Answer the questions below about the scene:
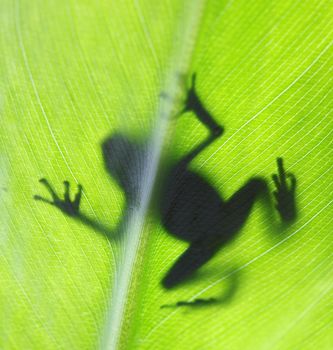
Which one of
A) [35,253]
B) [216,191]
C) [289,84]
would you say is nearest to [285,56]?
[289,84]

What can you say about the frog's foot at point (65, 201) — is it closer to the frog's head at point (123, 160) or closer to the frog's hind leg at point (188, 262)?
the frog's head at point (123, 160)

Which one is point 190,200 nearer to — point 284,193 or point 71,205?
point 284,193

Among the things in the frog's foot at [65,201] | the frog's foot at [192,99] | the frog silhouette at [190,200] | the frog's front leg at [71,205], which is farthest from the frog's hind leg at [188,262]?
the frog's foot at [192,99]

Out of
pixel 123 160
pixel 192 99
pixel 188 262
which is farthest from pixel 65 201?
pixel 192 99

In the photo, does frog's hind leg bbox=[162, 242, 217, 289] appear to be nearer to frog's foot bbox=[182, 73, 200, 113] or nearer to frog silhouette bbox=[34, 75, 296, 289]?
frog silhouette bbox=[34, 75, 296, 289]

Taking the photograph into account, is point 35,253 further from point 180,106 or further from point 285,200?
point 285,200

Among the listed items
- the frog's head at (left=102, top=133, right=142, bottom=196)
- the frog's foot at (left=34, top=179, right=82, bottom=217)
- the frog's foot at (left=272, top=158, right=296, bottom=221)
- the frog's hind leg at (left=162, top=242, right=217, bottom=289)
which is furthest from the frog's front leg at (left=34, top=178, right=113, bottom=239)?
the frog's foot at (left=272, top=158, right=296, bottom=221)

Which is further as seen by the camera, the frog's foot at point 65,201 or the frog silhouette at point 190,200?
the frog's foot at point 65,201
